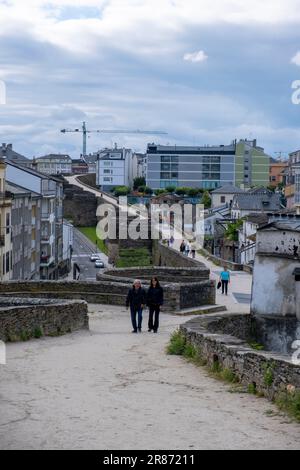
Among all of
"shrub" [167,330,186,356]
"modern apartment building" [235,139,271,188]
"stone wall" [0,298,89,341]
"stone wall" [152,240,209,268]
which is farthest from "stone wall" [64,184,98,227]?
"shrub" [167,330,186,356]

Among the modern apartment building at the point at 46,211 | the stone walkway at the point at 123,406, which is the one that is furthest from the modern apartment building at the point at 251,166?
the stone walkway at the point at 123,406

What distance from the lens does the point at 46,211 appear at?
236ft

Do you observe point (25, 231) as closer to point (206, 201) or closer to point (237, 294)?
point (237, 294)

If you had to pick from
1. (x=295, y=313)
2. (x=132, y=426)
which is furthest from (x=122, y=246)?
(x=132, y=426)

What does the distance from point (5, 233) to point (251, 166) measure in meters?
125

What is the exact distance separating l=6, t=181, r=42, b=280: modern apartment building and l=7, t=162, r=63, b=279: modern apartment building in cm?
109

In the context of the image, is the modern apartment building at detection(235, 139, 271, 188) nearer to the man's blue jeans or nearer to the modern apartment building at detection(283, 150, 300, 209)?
the modern apartment building at detection(283, 150, 300, 209)

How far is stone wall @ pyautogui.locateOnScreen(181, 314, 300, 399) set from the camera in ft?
39.4

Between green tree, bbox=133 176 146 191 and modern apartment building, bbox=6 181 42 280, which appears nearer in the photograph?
modern apartment building, bbox=6 181 42 280

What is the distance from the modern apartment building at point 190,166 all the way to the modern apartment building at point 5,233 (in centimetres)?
11809
